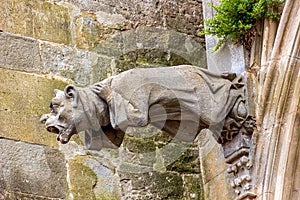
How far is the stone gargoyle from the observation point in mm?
3582

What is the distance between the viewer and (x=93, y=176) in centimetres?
438

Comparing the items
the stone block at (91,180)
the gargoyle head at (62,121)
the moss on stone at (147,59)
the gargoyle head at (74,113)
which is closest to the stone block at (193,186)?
the stone block at (91,180)

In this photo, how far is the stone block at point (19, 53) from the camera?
4.36 meters

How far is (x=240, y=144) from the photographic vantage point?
3.87 m

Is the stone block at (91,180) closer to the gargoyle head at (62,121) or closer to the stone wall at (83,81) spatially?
the stone wall at (83,81)

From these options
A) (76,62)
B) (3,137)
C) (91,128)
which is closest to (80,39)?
(76,62)

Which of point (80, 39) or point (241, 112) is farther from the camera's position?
point (80, 39)

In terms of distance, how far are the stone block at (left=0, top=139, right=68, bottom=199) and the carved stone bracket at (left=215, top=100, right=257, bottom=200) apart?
2.72ft

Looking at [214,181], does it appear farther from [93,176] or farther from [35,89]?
[35,89]

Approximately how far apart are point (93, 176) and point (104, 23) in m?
0.83

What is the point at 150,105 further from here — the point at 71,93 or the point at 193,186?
the point at 193,186

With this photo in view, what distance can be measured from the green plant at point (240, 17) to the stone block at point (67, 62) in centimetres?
77

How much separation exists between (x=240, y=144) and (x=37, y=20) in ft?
4.19

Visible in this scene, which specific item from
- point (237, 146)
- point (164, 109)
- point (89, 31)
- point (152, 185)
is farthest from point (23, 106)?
point (237, 146)
